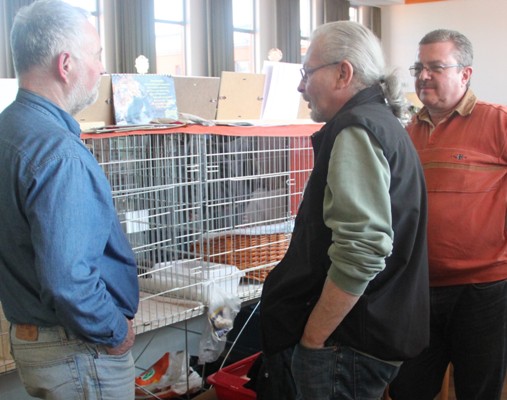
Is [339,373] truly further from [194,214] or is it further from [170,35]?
[170,35]

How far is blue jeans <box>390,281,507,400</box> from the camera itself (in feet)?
5.42

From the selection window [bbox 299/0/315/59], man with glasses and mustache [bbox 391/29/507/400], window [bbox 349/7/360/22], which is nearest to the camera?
man with glasses and mustache [bbox 391/29/507/400]

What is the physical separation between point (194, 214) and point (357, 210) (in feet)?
3.27

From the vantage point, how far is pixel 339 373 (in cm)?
124

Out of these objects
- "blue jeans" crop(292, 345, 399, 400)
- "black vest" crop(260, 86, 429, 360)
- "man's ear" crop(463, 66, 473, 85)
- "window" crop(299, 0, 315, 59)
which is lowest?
"blue jeans" crop(292, 345, 399, 400)

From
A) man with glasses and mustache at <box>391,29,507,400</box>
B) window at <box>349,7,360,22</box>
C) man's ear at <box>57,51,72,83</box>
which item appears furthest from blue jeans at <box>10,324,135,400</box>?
window at <box>349,7,360,22</box>

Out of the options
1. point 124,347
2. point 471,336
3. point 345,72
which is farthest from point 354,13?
point 124,347

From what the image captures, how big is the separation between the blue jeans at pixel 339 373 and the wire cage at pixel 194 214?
725 millimetres

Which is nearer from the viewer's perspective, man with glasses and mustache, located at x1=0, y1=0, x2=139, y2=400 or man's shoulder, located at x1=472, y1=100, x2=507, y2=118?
man with glasses and mustache, located at x1=0, y1=0, x2=139, y2=400

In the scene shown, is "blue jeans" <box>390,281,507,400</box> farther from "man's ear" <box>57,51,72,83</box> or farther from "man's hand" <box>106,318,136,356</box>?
"man's ear" <box>57,51,72,83</box>

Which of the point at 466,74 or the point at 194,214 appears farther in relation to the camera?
the point at 194,214

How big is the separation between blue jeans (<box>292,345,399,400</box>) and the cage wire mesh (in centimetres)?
72

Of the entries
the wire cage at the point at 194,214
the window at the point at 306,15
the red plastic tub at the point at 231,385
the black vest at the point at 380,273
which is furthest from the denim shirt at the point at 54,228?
the window at the point at 306,15

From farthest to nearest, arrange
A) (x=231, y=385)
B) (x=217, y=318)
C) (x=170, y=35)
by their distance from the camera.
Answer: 1. (x=170, y=35)
2. (x=231, y=385)
3. (x=217, y=318)
